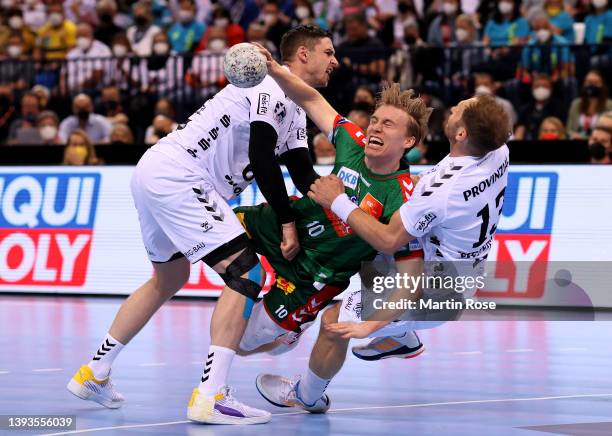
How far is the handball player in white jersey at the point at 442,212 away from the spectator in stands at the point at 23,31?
16102 mm

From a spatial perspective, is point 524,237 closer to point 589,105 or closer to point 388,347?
point 589,105

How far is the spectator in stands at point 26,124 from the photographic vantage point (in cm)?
1891

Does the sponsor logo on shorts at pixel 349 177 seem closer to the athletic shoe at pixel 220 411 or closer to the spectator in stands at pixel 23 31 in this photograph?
the athletic shoe at pixel 220 411

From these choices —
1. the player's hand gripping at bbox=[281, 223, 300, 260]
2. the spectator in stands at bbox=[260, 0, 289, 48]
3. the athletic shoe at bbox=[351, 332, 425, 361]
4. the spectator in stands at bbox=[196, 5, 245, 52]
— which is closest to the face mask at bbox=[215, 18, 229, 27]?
the spectator in stands at bbox=[196, 5, 245, 52]

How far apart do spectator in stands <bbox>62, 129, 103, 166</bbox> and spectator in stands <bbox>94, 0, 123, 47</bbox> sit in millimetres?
5228

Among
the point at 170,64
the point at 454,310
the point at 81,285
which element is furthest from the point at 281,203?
the point at 170,64

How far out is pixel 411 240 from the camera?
279 inches

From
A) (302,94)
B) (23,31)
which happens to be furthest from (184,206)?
(23,31)

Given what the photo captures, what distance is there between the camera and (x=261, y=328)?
748 centimetres

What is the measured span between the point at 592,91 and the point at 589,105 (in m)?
0.20

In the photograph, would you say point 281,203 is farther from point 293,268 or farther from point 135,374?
point 135,374

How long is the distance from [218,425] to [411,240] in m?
1.52

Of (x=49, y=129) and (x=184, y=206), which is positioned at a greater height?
(x=184, y=206)

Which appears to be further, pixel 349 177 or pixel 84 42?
pixel 84 42
